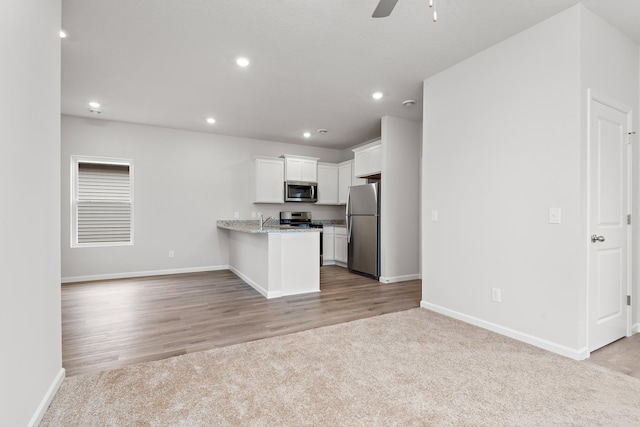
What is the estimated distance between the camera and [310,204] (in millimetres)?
7008

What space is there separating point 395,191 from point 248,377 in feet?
11.9

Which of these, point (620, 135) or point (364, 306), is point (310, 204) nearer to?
point (364, 306)

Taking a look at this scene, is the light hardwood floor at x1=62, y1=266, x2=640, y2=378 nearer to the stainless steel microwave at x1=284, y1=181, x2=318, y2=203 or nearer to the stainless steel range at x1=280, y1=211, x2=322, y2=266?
the stainless steel range at x1=280, y1=211, x2=322, y2=266

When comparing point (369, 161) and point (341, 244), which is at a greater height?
point (369, 161)

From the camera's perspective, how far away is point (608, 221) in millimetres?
2586

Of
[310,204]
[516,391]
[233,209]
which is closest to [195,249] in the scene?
[233,209]

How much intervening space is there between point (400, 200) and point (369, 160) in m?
0.97

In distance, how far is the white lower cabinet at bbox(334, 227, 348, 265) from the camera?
6375 mm

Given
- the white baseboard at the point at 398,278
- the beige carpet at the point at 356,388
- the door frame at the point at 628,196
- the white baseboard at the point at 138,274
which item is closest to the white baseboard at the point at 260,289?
the white baseboard at the point at 138,274

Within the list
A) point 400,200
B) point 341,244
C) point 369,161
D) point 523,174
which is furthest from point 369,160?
point 523,174

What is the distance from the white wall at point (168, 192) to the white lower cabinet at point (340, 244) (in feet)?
5.03

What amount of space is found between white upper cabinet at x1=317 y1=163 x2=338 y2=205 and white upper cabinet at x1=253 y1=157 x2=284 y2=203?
2.96 ft
